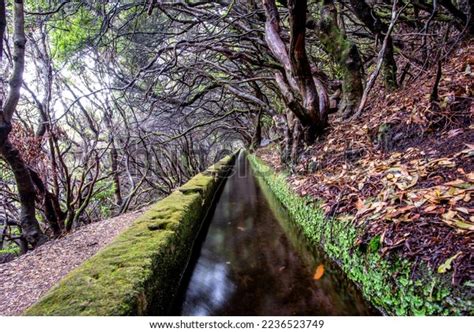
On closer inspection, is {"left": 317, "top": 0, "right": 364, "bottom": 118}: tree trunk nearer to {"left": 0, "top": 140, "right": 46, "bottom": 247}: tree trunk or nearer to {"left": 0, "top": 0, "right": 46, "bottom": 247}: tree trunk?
{"left": 0, "top": 0, "right": 46, "bottom": 247}: tree trunk

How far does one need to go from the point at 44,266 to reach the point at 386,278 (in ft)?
12.8

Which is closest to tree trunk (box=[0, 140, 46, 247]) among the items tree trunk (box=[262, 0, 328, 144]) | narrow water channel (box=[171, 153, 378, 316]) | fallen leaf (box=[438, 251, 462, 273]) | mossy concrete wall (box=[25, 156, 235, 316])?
mossy concrete wall (box=[25, 156, 235, 316])

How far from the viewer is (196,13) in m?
5.96

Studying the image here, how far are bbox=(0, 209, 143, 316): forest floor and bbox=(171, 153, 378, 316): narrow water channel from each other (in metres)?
1.47

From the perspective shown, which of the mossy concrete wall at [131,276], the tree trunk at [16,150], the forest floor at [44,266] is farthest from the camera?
the tree trunk at [16,150]

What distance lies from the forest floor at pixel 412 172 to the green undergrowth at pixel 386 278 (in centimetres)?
7

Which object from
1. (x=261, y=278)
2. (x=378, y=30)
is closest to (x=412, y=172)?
(x=261, y=278)

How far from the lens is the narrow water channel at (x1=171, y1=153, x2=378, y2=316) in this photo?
2.53m

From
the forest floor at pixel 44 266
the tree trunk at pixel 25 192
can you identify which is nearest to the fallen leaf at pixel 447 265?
the forest floor at pixel 44 266

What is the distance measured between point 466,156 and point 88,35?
701 cm

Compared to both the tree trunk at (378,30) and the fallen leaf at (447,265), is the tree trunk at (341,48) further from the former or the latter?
the fallen leaf at (447,265)

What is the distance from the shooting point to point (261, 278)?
10.1ft

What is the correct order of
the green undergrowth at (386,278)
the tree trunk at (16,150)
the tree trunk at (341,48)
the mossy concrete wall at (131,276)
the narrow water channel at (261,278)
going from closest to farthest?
1. the green undergrowth at (386,278)
2. the mossy concrete wall at (131,276)
3. the narrow water channel at (261,278)
4. the tree trunk at (16,150)
5. the tree trunk at (341,48)

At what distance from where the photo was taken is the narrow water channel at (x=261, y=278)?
2533 mm
